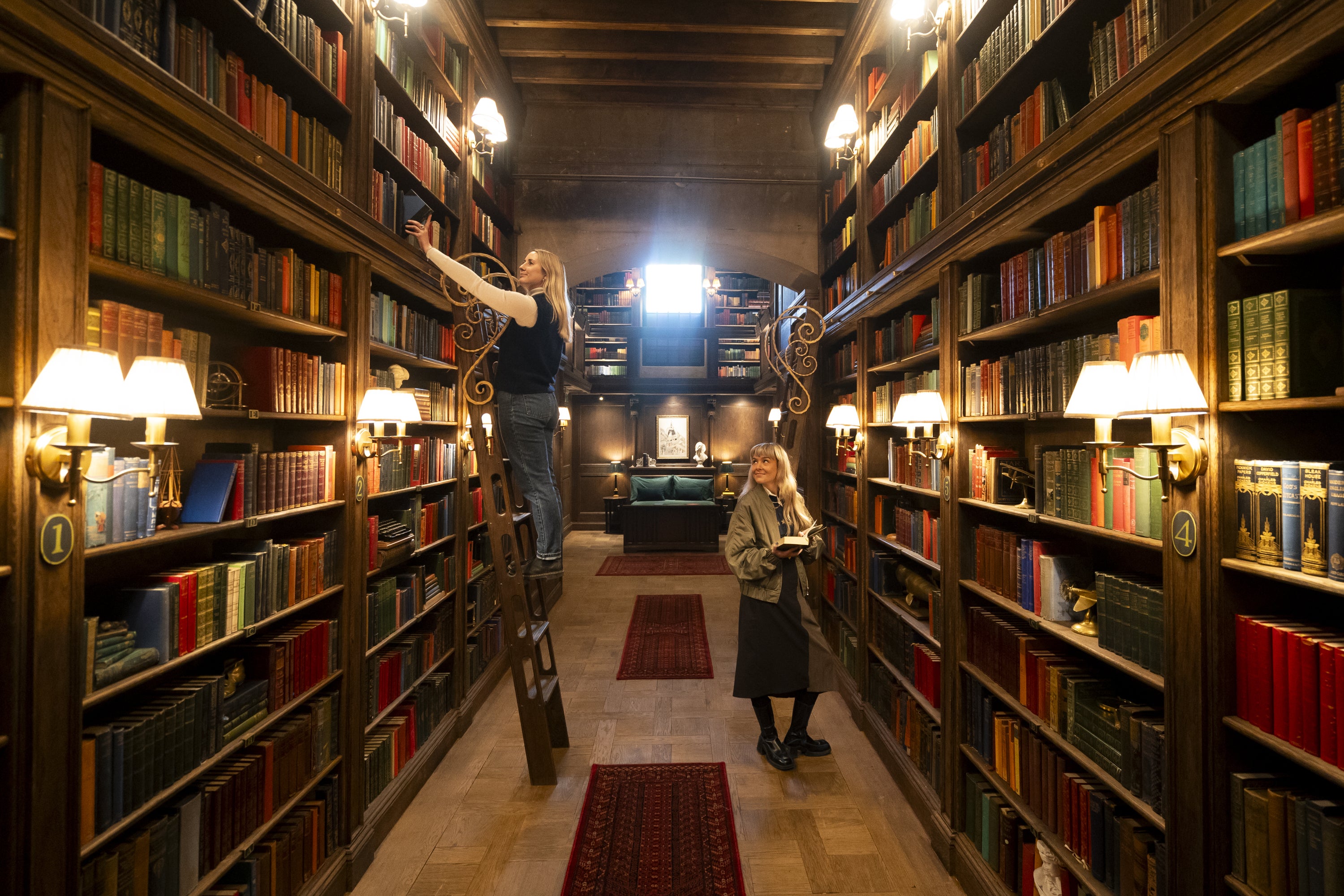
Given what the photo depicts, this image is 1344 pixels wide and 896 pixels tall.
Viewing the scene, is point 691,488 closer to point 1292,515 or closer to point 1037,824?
point 1037,824

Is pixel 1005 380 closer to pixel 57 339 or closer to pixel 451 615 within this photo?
pixel 57 339

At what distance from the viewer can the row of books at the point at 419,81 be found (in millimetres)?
3125

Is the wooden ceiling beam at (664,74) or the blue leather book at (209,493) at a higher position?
the wooden ceiling beam at (664,74)

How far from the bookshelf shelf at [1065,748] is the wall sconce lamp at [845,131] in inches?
120

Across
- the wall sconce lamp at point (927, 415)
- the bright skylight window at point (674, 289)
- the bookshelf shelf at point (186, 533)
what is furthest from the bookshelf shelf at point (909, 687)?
the bright skylight window at point (674, 289)

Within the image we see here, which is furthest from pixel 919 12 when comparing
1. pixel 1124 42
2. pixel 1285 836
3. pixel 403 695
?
pixel 403 695

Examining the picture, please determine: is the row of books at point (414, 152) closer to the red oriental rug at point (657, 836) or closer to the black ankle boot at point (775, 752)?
the red oriental rug at point (657, 836)

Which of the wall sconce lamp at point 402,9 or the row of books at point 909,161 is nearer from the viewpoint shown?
the wall sconce lamp at point 402,9

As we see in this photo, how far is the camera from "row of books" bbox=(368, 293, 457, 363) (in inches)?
121

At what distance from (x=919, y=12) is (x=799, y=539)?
2.52m

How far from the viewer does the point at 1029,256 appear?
7.66 ft

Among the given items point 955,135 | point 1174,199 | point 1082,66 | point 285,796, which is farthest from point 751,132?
point 285,796

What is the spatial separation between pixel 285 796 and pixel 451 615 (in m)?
1.63

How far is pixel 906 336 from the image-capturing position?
3.54 metres
